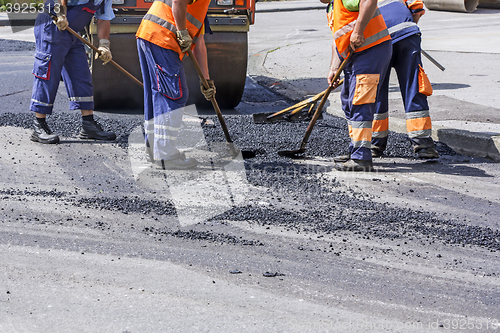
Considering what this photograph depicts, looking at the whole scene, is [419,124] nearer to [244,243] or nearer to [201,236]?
[244,243]

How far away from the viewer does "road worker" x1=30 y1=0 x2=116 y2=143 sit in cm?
505

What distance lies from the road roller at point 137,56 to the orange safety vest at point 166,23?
1981 mm

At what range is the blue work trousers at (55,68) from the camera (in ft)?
16.6

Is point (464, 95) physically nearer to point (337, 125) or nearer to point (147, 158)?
point (337, 125)

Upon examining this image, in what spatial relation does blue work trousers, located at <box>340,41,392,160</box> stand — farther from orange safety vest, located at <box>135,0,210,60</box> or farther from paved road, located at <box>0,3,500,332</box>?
orange safety vest, located at <box>135,0,210,60</box>

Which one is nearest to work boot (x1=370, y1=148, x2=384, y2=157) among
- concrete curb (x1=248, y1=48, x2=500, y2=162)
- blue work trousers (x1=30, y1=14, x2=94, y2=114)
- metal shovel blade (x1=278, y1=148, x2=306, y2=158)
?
metal shovel blade (x1=278, y1=148, x2=306, y2=158)

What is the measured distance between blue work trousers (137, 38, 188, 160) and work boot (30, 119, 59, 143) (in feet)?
3.74

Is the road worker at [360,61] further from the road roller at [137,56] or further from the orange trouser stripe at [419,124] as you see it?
the road roller at [137,56]

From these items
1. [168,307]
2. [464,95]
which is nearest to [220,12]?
[464,95]

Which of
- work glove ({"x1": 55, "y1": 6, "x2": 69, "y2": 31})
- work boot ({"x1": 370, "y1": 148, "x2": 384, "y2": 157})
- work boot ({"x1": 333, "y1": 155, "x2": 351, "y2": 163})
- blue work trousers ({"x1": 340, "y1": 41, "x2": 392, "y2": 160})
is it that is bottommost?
work boot ({"x1": 370, "y1": 148, "x2": 384, "y2": 157})

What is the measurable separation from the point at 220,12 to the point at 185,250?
13.1ft

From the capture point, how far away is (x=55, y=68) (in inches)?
202

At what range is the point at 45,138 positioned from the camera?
17.0 ft

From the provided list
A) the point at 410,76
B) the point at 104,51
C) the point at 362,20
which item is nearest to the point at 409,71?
the point at 410,76
